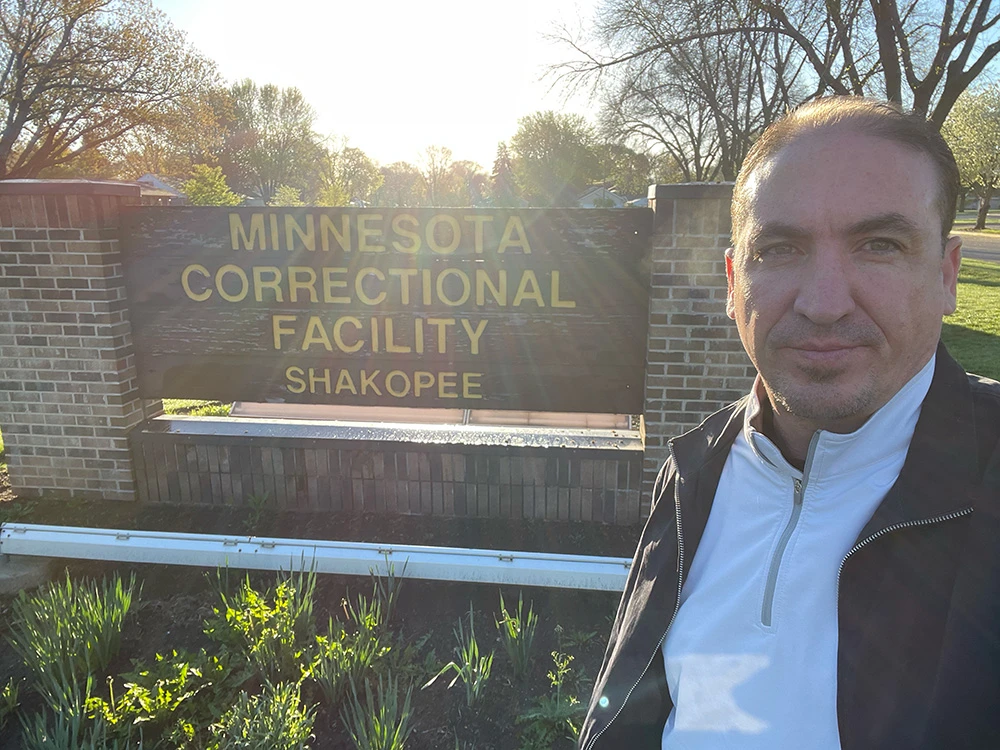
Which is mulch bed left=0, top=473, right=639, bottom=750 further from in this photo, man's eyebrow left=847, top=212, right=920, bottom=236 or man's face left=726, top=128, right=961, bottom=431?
man's eyebrow left=847, top=212, right=920, bottom=236

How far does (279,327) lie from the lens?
3.84m

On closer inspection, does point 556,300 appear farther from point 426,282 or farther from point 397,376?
point 397,376

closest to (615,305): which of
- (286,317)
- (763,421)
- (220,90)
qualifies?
(286,317)

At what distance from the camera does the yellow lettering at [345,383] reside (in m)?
3.88

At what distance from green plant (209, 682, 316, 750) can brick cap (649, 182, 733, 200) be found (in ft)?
9.13

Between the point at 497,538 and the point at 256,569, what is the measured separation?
1.24 metres

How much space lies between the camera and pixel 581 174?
48.7 m

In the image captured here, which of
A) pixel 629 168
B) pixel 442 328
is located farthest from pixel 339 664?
pixel 629 168

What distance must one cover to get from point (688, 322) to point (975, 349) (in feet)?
22.4

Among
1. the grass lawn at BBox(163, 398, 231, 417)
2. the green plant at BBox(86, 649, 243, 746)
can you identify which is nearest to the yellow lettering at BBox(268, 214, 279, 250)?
the green plant at BBox(86, 649, 243, 746)

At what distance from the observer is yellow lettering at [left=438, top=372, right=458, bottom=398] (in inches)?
150

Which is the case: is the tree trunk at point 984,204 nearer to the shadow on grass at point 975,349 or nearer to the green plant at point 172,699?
the shadow on grass at point 975,349

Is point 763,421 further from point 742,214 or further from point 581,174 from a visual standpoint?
point 581,174

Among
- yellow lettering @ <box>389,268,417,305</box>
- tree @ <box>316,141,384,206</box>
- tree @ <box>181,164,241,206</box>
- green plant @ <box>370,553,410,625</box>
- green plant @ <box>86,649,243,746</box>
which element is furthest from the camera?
tree @ <box>316,141,384,206</box>
